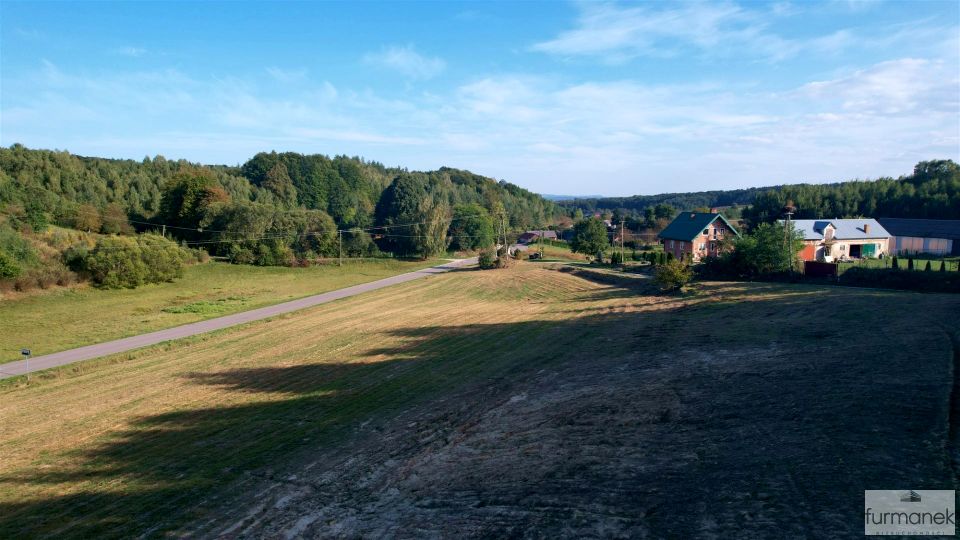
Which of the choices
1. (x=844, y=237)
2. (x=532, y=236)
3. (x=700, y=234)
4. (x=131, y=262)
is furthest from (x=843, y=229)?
(x=131, y=262)

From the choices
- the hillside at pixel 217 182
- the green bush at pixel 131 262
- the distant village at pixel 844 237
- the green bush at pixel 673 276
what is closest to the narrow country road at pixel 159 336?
the green bush at pixel 131 262

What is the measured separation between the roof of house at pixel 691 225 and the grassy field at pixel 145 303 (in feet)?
104

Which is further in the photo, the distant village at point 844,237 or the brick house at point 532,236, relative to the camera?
the brick house at point 532,236

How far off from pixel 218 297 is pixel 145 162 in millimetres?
68234

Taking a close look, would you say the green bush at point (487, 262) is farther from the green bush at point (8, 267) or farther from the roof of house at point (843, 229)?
the green bush at point (8, 267)

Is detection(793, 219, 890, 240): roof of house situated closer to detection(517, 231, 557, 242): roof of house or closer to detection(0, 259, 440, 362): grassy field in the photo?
detection(0, 259, 440, 362): grassy field

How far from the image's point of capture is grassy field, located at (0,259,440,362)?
27.6 m

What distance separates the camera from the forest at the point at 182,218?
146ft

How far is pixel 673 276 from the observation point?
1254 inches

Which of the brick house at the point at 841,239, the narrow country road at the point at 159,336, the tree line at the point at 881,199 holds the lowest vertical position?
the narrow country road at the point at 159,336

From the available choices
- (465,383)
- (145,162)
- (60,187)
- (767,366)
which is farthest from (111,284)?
(145,162)

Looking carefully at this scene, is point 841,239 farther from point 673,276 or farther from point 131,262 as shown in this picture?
point 131,262

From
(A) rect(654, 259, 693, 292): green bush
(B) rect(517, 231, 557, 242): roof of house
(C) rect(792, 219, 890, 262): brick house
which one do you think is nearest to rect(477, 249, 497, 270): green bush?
(A) rect(654, 259, 693, 292): green bush

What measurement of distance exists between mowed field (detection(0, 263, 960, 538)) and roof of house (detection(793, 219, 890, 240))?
90.6ft
